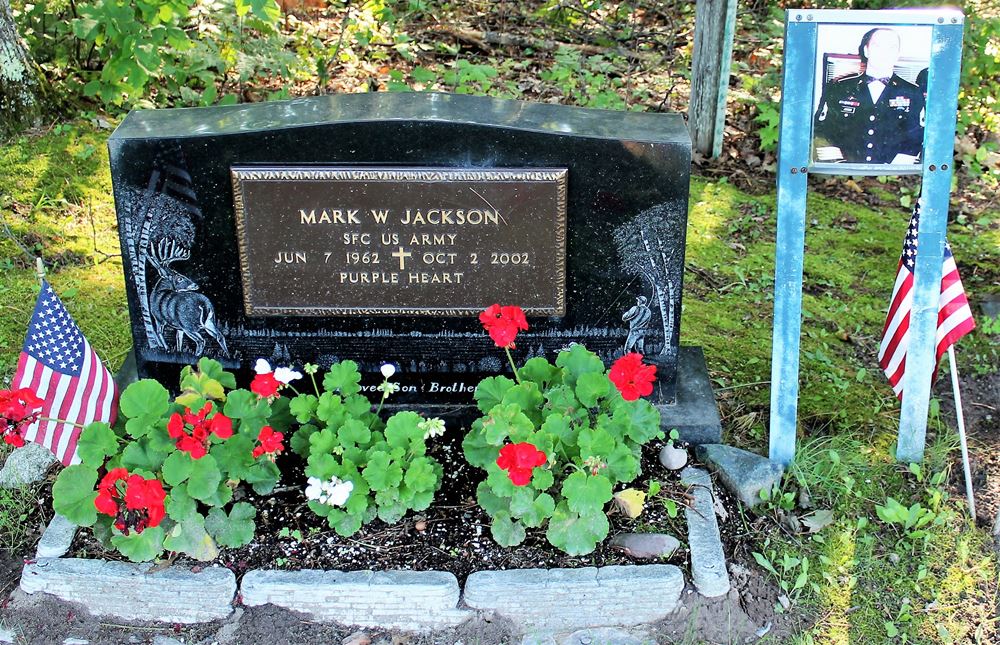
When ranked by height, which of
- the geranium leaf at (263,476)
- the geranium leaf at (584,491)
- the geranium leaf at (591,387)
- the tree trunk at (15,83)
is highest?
the tree trunk at (15,83)

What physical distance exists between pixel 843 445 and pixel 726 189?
2.47 metres

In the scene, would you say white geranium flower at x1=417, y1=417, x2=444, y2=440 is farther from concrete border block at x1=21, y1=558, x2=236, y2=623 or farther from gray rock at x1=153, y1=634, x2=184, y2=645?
gray rock at x1=153, y1=634, x2=184, y2=645

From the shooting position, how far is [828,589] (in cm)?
353

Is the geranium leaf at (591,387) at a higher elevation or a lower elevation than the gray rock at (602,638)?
higher

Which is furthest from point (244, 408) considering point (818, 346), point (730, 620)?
point (818, 346)

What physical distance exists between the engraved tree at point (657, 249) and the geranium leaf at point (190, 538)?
5.85 ft

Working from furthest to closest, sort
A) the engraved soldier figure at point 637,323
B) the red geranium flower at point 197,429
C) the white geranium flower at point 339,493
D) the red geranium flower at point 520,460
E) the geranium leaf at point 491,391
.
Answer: the engraved soldier figure at point 637,323, the geranium leaf at point 491,391, the white geranium flower at point 339,493, the red geranium flower at point 197,429, the red geranium flower at point 520,460

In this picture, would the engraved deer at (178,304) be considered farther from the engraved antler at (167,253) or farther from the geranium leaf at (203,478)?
the geranium leaf at (203,478)

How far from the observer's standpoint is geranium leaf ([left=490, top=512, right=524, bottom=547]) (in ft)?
11.3

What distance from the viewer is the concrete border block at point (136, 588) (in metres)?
3.38

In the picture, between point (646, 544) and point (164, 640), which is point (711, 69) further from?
point (164, 640)

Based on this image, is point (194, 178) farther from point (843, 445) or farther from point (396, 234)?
point (843, 445)

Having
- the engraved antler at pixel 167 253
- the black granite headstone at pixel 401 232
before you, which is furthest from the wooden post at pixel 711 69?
the engraved antler at pixel 167 253

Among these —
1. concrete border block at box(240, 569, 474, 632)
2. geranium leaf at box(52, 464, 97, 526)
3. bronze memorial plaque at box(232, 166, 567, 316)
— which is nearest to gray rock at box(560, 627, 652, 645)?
concrete border block at box(240, 569, 474, 632)
